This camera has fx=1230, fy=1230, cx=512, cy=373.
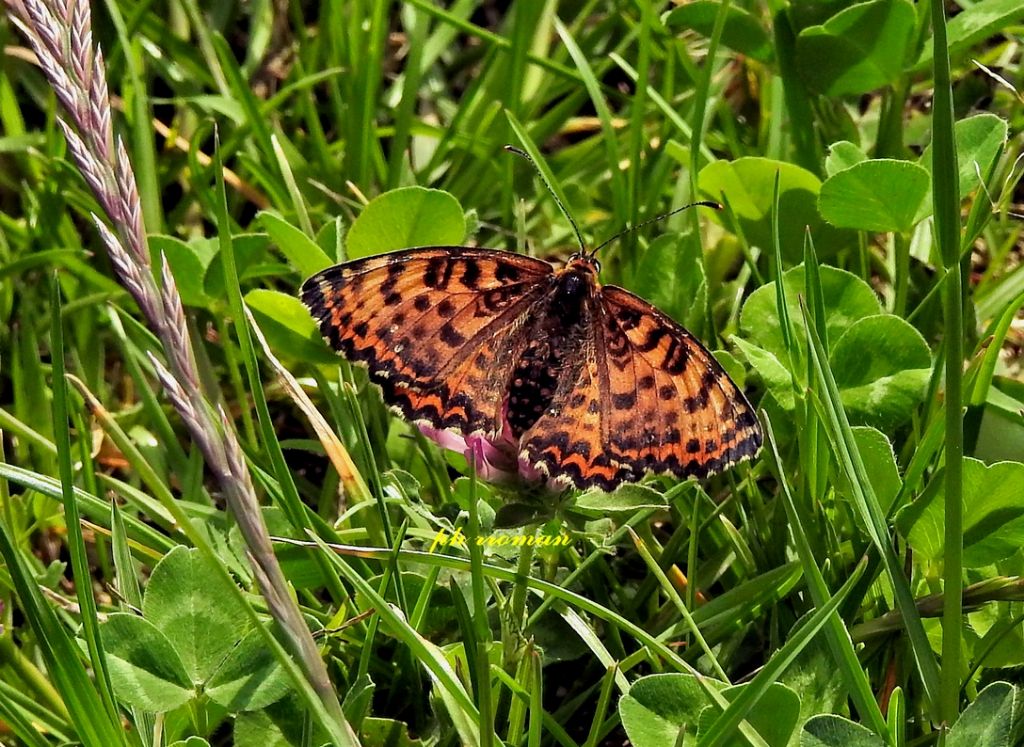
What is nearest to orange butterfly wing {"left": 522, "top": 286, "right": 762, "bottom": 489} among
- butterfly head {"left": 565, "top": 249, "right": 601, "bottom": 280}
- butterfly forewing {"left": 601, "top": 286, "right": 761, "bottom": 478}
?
butterfly forewing {"left": 601, "top": 286, "right": 761, "bottom": 478}

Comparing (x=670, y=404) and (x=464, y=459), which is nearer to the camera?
(x=670, y=404)

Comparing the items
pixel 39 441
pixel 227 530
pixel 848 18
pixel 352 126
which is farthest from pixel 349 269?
pixel 848 18

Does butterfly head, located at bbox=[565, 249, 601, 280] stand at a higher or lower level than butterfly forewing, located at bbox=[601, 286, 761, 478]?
higher

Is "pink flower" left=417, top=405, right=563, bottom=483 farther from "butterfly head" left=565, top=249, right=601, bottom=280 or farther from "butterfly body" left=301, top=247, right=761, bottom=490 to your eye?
"butterfly head" left=565, top=249, right=601, bottom=280

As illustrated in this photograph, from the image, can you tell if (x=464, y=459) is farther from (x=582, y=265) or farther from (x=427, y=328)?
(x=582, y=265)

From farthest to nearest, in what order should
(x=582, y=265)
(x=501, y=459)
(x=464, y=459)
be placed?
(x=582, y=265), (x=464, y=459), (x=501, y=459)

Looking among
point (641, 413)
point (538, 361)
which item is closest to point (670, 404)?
point (641, 413)

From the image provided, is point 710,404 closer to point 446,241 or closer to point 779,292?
point 779,292
